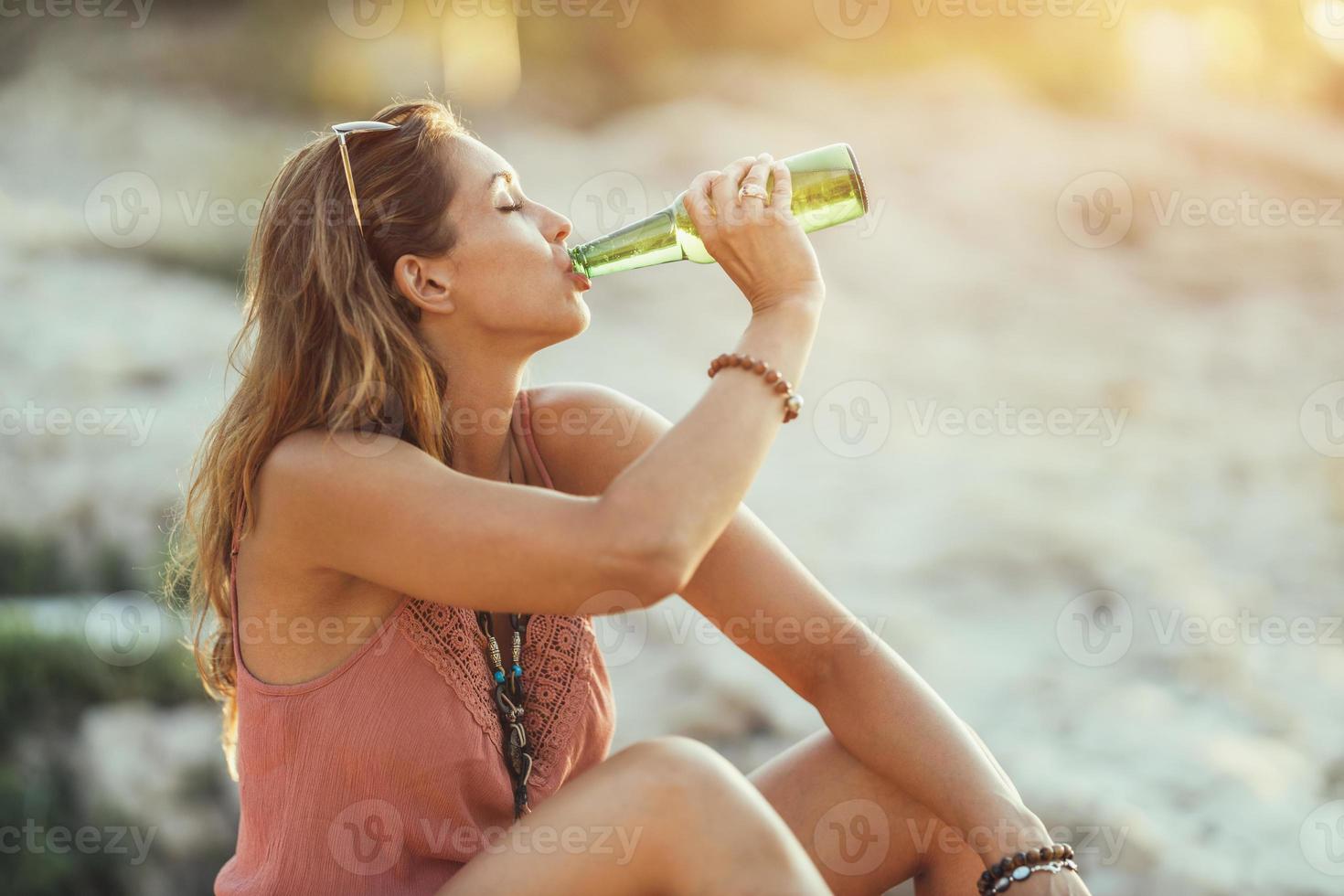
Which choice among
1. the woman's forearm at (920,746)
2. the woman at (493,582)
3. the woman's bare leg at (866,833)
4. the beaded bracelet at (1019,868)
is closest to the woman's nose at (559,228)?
the woman at (493,582)

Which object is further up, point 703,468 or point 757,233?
point 757,233

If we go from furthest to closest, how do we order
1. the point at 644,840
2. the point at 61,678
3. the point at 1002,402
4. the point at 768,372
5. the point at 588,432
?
1. the point at 1002,402
2. the point at 61,678
3. the point at 588,432
4. the point at 768,372
5. the point at 644,840

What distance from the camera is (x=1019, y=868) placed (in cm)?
146

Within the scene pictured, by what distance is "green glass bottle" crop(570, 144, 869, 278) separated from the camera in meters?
1.65

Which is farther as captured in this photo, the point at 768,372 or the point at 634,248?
the point at 634,248

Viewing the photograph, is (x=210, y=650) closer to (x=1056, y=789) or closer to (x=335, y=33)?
(x=1056, y=789)

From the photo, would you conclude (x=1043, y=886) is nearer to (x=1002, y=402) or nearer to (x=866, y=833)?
(x=866, y=833)

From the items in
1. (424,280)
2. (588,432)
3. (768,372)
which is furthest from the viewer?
(588,432)

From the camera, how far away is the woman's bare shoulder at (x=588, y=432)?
5.69ft

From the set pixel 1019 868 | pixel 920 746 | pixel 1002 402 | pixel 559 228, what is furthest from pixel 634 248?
pixel 1002 402

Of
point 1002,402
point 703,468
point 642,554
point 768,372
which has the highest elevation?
point 1002,402

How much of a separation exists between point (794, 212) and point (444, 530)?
67 cm

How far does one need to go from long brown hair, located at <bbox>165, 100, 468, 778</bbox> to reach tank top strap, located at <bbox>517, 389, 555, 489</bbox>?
155mm

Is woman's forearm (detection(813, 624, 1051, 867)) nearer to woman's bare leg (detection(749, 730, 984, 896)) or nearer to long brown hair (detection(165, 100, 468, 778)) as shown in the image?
woman's bare leg (detection(749, 730, 984, 896))
